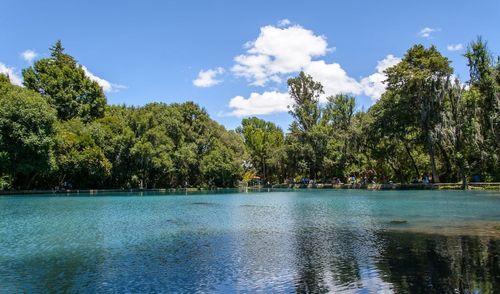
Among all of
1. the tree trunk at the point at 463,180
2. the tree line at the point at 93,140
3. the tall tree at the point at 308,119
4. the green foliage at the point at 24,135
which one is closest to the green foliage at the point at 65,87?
the tree line at the point at 93,140

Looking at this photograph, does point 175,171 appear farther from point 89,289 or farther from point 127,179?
point 89,289

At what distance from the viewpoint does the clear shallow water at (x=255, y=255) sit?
1078 centimetres

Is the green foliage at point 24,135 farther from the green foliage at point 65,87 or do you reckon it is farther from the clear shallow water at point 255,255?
the clear shallow water at point 255,255

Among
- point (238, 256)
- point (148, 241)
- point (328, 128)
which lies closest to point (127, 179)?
point (328, 128)

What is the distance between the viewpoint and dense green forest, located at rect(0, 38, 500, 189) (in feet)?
170

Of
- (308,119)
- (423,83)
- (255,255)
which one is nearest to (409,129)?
(423,83)

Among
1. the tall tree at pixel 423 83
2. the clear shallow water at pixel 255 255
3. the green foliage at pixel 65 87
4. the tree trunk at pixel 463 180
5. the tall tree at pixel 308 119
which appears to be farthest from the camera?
the tall tree at pixel 308 119

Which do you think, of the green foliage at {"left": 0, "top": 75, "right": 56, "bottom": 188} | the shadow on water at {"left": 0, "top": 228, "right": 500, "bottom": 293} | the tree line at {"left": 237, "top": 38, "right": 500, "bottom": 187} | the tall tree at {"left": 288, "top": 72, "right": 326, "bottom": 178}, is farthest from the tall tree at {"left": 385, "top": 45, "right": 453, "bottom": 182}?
the green foliage at {"left": 0, "top": 75, "right": 56, "bottom": 188}

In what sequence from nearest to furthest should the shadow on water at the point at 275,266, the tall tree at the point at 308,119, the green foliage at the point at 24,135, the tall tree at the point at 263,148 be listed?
the shadow on water at the point at 275,266 < the green foliage at the point at 24,135 < the tall tree at the point at 308,119 < the tall tree at the point at 263,148

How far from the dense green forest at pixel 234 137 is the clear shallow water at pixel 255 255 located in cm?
3025

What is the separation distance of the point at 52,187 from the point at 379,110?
162 ft

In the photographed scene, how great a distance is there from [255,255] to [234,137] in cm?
8485

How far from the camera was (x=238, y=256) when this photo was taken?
573 inches

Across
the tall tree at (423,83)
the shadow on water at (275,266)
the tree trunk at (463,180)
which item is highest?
the tall tree at (423,83)
